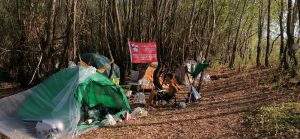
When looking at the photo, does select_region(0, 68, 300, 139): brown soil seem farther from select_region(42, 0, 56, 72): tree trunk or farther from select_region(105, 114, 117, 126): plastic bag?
select_region(42, 0, 56, 72): tree trunk

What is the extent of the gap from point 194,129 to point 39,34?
847 cm

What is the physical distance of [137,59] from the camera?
13.6 m

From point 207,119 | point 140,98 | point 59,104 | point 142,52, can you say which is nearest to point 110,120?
point 59,104

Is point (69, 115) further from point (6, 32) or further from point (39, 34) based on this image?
point (6, 32)

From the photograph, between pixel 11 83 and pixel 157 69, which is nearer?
pixel 157 69

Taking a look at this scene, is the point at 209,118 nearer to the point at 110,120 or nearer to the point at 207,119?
the point at 207,119

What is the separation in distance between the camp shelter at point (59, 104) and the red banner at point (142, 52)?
2.87 metres

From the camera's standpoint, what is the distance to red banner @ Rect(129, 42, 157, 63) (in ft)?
44.5

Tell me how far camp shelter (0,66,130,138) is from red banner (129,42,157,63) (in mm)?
2875

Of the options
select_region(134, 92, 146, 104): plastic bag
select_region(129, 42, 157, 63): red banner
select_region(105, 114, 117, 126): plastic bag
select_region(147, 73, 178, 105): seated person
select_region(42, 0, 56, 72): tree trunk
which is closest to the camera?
select_region(105, 114, 117, 126): plastic bag

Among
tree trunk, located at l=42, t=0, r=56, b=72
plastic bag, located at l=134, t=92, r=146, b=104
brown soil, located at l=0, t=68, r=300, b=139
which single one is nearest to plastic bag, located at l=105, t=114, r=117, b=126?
brown soil, located at l=0, t=68, r=300, b=139

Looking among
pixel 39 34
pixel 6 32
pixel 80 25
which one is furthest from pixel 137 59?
pixel 6 32

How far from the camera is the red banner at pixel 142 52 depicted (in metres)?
13.6

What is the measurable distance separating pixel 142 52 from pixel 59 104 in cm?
496
